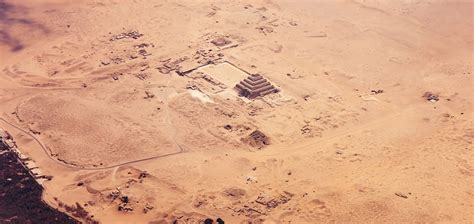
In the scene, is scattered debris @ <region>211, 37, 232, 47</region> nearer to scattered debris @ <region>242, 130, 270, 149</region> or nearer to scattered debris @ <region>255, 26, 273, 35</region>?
scattered debris @ <region>255, 26, 273, 35</region>

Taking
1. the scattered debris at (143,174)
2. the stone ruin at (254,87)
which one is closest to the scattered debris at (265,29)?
the stone ruin at (254,87)

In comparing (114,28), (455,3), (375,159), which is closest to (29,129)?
(114,28)

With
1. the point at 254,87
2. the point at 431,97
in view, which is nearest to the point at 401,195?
the point at 431,97

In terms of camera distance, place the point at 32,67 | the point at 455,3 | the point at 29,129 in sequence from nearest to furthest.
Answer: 1. the point at 29,129
2. the point at 32,67
3. the point at 455,3

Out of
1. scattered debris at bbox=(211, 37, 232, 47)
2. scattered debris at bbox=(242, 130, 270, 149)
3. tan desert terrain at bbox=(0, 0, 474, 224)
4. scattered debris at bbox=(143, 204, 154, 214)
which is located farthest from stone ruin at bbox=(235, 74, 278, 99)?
scattered debris at bbox=(143, 204, 154, 214)

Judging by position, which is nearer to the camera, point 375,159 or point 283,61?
point 375,159

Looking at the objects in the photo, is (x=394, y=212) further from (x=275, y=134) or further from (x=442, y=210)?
(x=275, y=134)

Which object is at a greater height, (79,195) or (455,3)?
(455,3)

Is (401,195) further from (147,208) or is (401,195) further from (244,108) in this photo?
(147,208)
